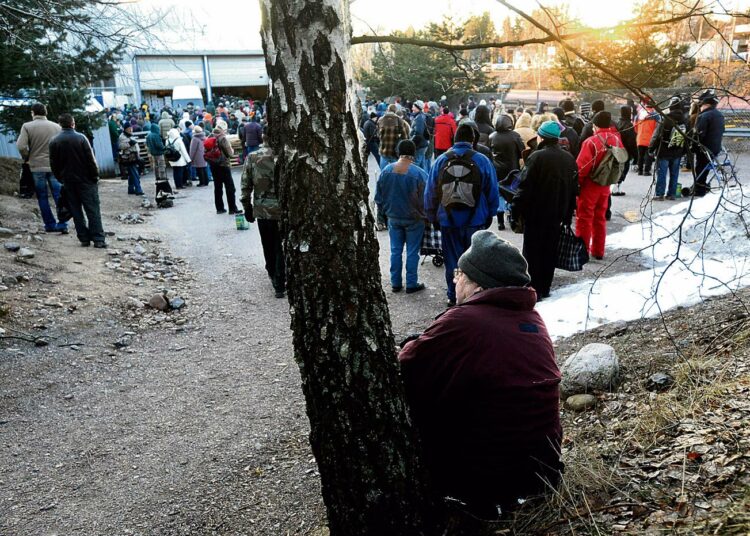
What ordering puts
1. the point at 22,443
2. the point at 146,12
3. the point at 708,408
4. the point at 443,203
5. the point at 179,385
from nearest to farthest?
the point at 708,408 → the point at 22,443 → the point at 179,385 → the point at 443,203 → the point at 146,12

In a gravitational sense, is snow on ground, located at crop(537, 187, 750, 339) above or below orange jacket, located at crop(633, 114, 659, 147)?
below

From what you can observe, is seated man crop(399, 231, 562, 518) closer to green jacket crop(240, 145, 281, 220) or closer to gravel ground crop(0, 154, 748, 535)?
gravel ground crop(0, 154, 748, 535)

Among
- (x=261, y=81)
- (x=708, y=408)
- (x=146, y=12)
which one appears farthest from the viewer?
(x=261, y=81)

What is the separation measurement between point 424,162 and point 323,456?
40.9 feet

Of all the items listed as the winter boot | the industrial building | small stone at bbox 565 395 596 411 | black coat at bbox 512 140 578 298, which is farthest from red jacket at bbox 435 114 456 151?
the industrial building

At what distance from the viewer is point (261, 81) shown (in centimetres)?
4628

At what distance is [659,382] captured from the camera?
4254mm

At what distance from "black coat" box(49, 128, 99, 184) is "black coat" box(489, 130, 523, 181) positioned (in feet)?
20.6

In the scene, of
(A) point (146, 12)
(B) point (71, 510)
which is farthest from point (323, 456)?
(A) point (146, 12)

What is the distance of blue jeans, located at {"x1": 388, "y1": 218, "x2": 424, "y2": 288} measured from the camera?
740cm

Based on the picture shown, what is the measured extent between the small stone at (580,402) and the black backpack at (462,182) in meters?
2.50

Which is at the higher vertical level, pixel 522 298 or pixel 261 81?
pixel 261 81

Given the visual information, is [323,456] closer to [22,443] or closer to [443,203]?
[22,443]

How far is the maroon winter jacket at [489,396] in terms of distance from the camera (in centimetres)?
266
